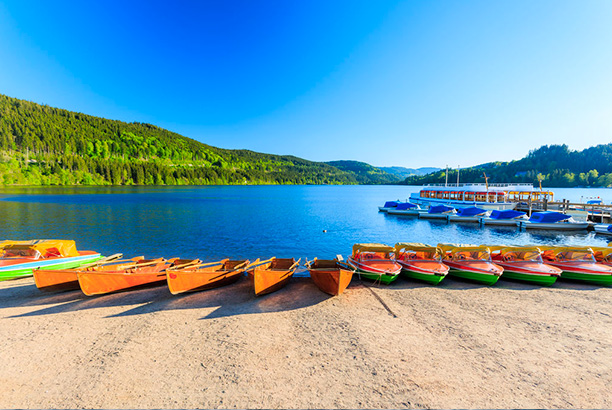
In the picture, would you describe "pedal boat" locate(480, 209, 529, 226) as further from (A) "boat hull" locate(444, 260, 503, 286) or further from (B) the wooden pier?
(A) "boat hull" locate(444, 260, 503, 286)

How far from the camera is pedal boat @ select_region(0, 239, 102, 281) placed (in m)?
15.5

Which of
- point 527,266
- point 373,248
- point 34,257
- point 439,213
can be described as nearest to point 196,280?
point 373,248

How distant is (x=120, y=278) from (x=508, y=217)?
5601 centimetres

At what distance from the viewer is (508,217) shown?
1807 inches

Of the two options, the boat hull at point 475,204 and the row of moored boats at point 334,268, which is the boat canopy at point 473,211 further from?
the row of moored boats at point 334,268

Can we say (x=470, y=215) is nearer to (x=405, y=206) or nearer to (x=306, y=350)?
(x=405, y=206)

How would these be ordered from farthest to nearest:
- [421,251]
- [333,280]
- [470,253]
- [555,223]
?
[555,223] → [421,251] → [470,253] → [333,280]

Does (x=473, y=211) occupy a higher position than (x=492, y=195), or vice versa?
(x=492, y=195)

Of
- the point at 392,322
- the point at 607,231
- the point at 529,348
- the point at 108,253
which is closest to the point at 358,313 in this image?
the point at 392,322

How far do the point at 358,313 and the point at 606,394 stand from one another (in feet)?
23.0

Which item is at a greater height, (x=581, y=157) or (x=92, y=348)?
(x=581, y=157)

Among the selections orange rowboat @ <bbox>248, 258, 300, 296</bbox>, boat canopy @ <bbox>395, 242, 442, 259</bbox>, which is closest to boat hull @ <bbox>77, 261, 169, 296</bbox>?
orange rowboat @ <bbox>248, 258, 300, 296</bbox>

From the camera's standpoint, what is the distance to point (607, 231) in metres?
35.9

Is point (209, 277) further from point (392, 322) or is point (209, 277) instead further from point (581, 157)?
point (581, 157)
